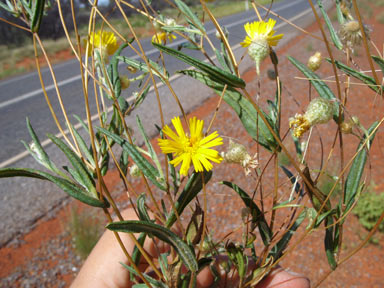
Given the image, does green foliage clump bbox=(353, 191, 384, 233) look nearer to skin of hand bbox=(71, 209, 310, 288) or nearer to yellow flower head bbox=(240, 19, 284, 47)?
skin of hand bbox=(71, 209, 310, 288)

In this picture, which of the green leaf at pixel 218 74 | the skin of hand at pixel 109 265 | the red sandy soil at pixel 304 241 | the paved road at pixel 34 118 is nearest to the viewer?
the green leaf at pixel 218 74

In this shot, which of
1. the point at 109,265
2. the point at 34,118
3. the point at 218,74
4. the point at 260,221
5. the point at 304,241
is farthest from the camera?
the point at 34,118

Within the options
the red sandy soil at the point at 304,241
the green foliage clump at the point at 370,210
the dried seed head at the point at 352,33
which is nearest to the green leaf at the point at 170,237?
the dried seed head at the point at 352,33

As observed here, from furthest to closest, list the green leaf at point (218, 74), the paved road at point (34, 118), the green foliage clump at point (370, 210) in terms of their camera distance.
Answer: the paved road at point (34, 118)
the green foliage clump at point (370, 210)
the green leaf at point (218, 74)

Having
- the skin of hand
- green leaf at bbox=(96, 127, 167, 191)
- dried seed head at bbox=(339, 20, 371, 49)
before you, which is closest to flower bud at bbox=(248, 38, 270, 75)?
dried seed head at bbox=(339, 20, 371, 49)

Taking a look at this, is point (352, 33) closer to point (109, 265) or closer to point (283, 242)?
point (283, 242)

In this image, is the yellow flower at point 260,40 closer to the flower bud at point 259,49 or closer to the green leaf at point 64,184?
the flower bud at point 259,49

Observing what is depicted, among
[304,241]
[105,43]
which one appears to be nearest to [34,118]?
[304,241]
